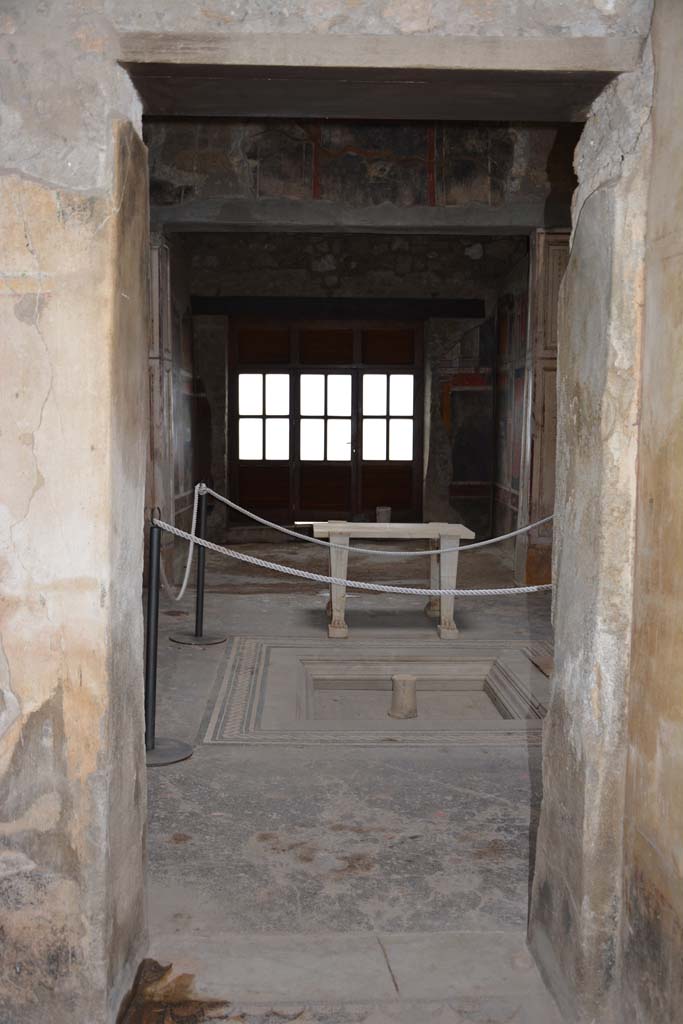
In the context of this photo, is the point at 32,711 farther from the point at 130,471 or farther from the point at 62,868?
the point at 130,471

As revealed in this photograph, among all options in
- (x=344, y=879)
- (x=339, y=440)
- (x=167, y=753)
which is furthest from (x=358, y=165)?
(x=344, y=879)

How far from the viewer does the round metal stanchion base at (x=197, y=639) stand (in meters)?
5.72

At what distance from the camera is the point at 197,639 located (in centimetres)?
578

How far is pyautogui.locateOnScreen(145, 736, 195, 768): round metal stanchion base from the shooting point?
387 cm

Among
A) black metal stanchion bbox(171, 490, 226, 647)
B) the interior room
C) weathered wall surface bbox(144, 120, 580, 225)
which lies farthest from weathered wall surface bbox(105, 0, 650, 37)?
weathered wall surface bbox(144, 120, 580, 225)

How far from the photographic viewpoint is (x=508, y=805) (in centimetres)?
351

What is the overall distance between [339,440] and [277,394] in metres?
0.86

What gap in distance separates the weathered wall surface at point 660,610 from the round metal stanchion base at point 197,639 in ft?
12.5

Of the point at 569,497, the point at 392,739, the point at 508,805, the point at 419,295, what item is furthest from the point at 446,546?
the point at 419,295

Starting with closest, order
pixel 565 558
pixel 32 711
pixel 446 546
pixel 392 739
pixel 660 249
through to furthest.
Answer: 1. pixel 660 249
2. pixel 32 711
3. pixel 565 558
4. pixel 392 739
5. pixel 446 546

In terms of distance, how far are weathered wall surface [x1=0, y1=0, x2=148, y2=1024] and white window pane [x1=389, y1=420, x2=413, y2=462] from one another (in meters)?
8.90

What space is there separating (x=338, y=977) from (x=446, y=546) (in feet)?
12.5

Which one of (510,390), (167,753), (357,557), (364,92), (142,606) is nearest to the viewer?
(364,92)

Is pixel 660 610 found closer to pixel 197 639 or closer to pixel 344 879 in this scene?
pixel 344 879
